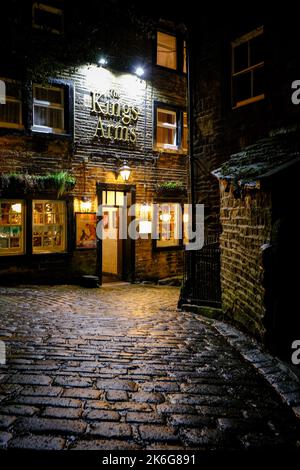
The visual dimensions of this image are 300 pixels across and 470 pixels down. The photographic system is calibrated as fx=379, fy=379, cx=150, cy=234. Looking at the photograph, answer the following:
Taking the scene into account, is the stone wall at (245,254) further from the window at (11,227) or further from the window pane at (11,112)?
the window pane at (11,112)

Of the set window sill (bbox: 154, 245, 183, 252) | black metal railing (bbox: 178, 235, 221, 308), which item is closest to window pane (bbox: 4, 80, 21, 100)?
window sill (bbox: 154, 245, 183, 252)

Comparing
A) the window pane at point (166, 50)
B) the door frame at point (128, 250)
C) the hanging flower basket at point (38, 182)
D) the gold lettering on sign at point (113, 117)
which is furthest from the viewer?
the window pane at point (166, 50)

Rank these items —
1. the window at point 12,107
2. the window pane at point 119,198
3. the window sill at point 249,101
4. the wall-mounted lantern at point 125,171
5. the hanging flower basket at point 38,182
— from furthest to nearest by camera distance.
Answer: the window pane at point 119,198
the wall-mounted lantern at point 125,171
the window at point 12,107
the hanging flower basket at point 38,182
the window sill at point 249,101

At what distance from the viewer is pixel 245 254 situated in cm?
697

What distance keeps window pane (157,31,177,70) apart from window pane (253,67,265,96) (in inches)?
259

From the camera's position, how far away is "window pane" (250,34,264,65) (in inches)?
387

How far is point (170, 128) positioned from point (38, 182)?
21.4 feet

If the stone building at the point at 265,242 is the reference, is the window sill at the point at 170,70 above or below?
above

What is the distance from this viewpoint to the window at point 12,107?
40.5 feet

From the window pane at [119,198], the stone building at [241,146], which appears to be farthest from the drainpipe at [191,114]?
the window pane at [119,198]

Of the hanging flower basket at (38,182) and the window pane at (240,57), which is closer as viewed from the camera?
the window pane at (240,57)

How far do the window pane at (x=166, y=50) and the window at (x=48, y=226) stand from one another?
7.50 meters
